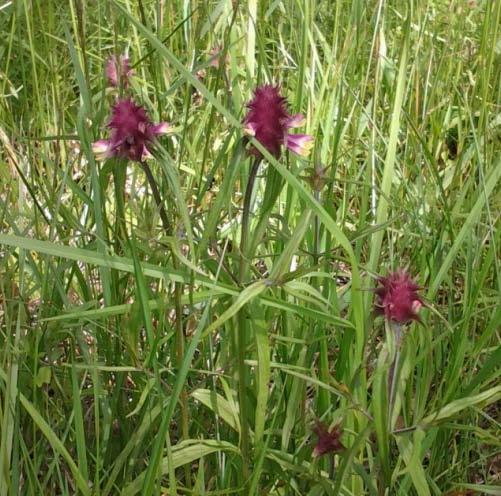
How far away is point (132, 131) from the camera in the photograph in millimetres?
751

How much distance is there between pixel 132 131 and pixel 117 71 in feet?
1.01

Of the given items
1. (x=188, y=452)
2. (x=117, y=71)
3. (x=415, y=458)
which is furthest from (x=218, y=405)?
(x=117, y=71)

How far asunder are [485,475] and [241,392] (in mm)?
349

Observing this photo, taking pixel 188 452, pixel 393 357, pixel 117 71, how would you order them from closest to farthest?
pixel 393 357 → pixel 188 452 → pixel 117 71

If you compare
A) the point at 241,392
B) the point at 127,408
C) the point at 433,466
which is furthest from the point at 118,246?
the point at 433,466

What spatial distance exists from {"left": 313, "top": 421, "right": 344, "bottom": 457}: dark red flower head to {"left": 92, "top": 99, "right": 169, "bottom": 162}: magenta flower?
29 centimetres

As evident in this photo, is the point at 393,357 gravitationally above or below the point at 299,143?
below

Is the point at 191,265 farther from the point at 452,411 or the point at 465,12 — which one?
the point at 465,12

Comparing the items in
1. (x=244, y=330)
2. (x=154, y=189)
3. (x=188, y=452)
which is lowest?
(x=188, y=452)

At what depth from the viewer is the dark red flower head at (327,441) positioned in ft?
2.56

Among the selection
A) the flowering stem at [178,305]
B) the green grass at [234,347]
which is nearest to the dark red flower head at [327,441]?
the green grass at [234,347]

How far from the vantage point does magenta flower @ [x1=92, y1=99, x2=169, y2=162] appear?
29.5 inches

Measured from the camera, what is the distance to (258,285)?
69 cm

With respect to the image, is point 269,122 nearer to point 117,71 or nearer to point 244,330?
point 244,330
